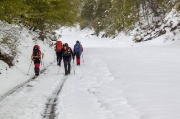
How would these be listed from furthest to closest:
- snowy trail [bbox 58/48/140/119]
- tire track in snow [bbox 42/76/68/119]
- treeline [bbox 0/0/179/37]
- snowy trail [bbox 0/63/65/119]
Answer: treeline [bbox 0/0/179/37] → snowy trail [bbox 0/63/65/119] → tire track in snow [bbox 42/76/68/119] → snowy trail [bbox 58/48/140/119]

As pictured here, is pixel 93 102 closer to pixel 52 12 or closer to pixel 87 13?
pixel 52 12

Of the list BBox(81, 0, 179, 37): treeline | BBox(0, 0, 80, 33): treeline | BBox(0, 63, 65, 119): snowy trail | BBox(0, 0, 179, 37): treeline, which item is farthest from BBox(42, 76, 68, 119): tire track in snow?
BBox(81, 0, 179, 37): treeline

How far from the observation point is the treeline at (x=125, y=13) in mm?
47344

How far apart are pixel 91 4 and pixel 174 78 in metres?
71.8

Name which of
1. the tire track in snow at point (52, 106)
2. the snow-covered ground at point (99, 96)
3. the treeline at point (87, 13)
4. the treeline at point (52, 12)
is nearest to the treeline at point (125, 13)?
the treeline at point (87, 13)

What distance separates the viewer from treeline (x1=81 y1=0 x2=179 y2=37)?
47.3 meters

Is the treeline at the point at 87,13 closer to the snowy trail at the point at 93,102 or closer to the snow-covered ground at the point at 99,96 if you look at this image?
the snow-covered ground at the point at 99,96

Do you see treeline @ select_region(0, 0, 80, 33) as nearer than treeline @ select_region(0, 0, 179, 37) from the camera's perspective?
No

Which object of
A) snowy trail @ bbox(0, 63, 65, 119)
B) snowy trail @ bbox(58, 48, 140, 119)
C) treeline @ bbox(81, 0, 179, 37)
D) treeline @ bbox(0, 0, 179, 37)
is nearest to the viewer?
snowy trail @ bbox(58, 48, 140, 119)

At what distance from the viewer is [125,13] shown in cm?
5891

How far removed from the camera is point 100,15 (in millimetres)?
75500

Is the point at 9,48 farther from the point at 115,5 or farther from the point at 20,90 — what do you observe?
the point at 115,5

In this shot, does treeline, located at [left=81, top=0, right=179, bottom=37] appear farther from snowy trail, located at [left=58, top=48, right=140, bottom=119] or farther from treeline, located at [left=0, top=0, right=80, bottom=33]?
snowy trail, located at [left=58, top=48, right=140, bottom=119]

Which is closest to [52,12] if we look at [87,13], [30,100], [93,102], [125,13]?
[30,100]
